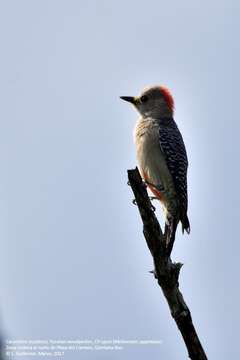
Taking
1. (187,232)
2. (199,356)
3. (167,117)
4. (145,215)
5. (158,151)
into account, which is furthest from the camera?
(167,117)

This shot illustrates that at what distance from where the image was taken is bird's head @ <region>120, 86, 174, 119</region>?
15.0m

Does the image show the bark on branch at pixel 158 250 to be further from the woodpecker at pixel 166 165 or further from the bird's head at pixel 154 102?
the bird's head at pixel 154 102

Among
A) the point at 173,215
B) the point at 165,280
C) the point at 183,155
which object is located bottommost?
the point at 165,280

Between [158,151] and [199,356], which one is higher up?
[158,151]

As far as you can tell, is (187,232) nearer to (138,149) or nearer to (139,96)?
(138,149)

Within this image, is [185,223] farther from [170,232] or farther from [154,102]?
[154,102]

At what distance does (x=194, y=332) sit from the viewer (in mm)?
9703

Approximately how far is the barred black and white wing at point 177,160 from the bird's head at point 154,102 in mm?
847

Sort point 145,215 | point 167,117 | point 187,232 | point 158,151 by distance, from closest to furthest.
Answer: point 145,215 → point 187,232 → point 158,151 → point 167,117

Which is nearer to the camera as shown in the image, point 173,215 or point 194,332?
point 194,332

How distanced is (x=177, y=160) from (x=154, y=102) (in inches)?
89.1

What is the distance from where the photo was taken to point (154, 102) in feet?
50.1

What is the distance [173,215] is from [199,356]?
4.06 meters

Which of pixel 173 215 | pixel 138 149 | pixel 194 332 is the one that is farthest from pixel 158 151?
pixel 194 332
